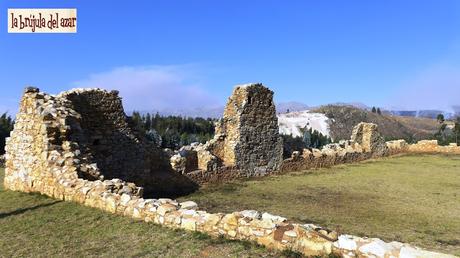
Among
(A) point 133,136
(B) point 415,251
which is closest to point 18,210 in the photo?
(A) point 133,136

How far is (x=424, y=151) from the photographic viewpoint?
→ 33.1 metres

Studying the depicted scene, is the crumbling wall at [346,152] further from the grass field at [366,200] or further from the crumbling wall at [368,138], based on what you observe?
the grass field at [366,200]

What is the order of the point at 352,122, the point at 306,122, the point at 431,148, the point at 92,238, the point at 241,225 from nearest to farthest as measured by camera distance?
the point at 241,225 → the point at 92,238 → the point at 431,148 → the point at 306,122 → the point at 352,122

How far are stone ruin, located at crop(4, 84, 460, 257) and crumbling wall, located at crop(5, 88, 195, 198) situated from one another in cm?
3

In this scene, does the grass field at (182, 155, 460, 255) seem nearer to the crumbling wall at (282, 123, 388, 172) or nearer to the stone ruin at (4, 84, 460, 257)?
the crumbling wall at (282, 123, 388, 172)

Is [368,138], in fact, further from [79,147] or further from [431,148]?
[79,147]

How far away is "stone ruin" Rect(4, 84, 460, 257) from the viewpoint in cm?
713

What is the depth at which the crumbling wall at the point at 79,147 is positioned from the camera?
12.5 metres

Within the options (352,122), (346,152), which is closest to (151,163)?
(346,152)

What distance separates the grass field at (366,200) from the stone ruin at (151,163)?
141 cm

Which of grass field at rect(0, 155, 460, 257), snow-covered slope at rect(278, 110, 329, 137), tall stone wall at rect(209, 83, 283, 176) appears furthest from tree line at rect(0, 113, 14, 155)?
snow-covered slope at rect(278, 110, 329, 137)

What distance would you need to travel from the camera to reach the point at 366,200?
1498cm

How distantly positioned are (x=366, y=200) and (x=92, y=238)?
9771mm

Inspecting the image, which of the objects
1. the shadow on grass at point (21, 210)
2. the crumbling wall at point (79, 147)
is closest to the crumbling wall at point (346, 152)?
the crumbling wall at point (79, 147)
